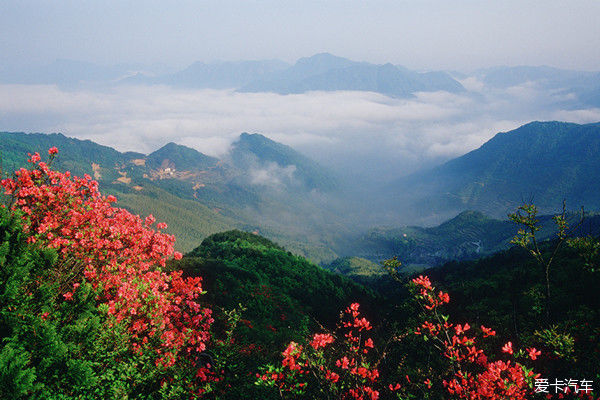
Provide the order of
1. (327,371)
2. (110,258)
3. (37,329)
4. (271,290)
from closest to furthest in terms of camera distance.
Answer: (37,329) → (327,371) → (110,258) → (271,290)

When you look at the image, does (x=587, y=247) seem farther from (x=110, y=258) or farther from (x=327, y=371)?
(x=110, y=258)

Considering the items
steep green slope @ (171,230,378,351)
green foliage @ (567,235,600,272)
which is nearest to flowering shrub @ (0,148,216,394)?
steep green slope @ (171,230,378,351)

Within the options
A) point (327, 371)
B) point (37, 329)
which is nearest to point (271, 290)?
point (327, 371)

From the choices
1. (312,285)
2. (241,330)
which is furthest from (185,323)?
(312,285)

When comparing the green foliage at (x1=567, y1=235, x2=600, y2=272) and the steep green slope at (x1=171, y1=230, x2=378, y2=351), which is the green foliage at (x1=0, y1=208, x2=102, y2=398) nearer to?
the steep green slope at (x1=171, y1=230, x2=378, y2=351)

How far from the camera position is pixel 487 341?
28.6 meters

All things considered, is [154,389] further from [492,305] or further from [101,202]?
[492,305]

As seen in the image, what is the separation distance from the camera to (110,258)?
578 inches

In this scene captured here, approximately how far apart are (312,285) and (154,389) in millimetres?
57552

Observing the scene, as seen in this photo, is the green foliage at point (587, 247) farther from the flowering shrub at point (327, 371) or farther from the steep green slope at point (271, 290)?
the steep green slope at point (271, 290)

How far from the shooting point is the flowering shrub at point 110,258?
12305 millimetres

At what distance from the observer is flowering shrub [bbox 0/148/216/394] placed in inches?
484

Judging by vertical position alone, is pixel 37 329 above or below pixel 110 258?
below

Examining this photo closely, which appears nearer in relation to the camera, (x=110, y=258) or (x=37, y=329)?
(x=37, y=329)
